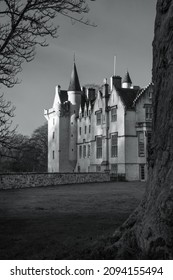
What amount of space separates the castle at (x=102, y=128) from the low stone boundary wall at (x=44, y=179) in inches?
157

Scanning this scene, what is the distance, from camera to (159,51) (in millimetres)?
6465

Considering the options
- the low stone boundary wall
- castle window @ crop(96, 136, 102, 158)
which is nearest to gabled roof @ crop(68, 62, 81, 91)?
castle window @ crop(96, 136, 102, 158)

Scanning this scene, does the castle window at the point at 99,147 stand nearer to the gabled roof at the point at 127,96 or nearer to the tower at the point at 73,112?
the gabled roof at the point at 127,96

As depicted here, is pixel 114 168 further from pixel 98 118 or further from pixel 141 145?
pixel 98 118

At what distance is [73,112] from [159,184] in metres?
53.7

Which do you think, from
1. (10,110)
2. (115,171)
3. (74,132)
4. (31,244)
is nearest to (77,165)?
(74,132)

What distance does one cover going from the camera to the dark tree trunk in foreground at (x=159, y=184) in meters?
5.63

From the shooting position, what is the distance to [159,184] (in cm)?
598

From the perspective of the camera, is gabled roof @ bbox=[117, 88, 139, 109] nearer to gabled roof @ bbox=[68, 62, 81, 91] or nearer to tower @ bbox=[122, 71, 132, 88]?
gabled roof @ bbox=[68, 62, 81, 91]

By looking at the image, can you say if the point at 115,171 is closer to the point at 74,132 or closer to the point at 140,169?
the point at 140,169

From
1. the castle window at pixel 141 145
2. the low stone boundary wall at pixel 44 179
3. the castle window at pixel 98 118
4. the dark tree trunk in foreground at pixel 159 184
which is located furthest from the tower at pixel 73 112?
the dark tree trunk in foreground at pixel 159 184

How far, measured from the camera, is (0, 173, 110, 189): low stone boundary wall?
33.2 m

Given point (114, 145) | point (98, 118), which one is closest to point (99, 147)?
point (114, 145)

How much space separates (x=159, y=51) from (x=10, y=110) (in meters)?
7.00
